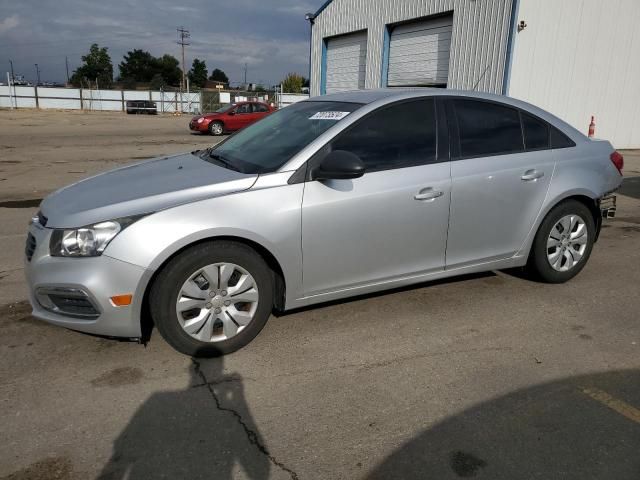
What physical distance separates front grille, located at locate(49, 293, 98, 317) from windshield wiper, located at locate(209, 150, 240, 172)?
127 cm

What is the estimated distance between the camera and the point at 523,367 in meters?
3.29

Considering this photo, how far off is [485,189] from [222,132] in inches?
886

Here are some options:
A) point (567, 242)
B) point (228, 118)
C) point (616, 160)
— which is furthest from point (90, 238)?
point (228, 118)

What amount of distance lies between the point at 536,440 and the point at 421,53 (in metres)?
16.7

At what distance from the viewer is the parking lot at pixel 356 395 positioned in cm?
242

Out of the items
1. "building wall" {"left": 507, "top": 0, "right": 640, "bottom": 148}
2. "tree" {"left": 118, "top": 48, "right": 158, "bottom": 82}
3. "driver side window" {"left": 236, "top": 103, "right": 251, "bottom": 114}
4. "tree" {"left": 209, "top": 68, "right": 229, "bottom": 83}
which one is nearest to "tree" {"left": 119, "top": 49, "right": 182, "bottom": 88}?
"tree" {"left": 118, "top": 48, "right": 158, "bottom": 82}

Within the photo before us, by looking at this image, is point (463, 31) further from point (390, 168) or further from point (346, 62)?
point (390, 168)

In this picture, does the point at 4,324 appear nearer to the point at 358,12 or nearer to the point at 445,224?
the point at 445,224

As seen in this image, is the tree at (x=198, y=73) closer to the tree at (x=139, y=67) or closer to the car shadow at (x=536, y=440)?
the tree at (x=139, y=67)

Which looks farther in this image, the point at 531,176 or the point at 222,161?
the point at 531,176

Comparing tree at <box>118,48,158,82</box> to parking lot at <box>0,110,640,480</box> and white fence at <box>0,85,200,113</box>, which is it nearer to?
white fence at <box>0,85,200,113</box>

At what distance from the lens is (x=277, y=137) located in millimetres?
3955

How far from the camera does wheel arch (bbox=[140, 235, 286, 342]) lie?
310 centimetres

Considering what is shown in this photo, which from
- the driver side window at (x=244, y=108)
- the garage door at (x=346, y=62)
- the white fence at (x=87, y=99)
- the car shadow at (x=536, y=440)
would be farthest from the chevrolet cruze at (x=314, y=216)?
the white fence at (x=87, y=99)
